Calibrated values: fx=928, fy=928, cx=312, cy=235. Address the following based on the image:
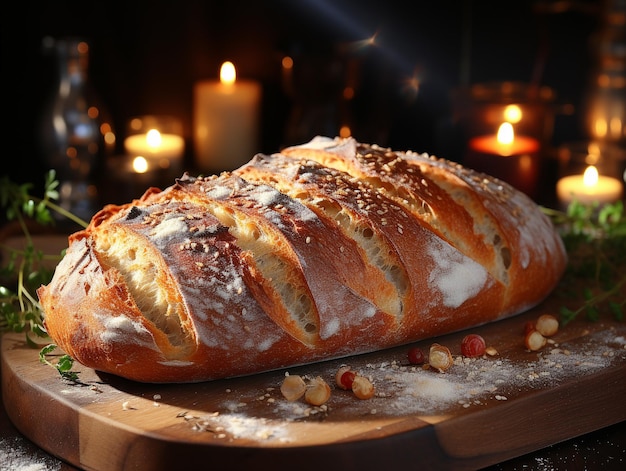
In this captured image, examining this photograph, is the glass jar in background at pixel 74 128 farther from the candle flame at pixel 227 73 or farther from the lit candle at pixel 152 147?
the candle flame at pixel 227 73

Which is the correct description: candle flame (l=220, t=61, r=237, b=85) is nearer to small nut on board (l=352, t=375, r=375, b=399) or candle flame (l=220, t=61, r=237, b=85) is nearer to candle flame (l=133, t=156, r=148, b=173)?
candle flame (l=133, t=156, r=148, b=173)

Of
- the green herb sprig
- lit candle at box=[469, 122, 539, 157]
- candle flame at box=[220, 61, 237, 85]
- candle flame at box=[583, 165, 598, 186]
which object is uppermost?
candle flame at box=[220, 61, 237, 85]

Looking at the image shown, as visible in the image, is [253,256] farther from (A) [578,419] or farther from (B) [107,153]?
(B) [107,153]

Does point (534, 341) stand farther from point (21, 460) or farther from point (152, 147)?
point (152, 147)

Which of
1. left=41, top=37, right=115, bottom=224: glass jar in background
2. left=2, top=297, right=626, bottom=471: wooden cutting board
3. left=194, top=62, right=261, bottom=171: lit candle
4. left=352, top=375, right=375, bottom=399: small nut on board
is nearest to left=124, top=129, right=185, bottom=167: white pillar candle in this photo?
left=41, top=37, right=115, bottom=224: glass jar in background

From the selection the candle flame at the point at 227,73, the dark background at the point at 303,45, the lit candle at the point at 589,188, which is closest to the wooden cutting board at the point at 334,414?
the lit candle at the point at 589,188

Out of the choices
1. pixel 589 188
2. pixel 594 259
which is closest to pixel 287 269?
pixel 594 259

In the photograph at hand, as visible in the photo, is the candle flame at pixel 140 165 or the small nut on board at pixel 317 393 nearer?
the small nut on board at pixel 317 393
